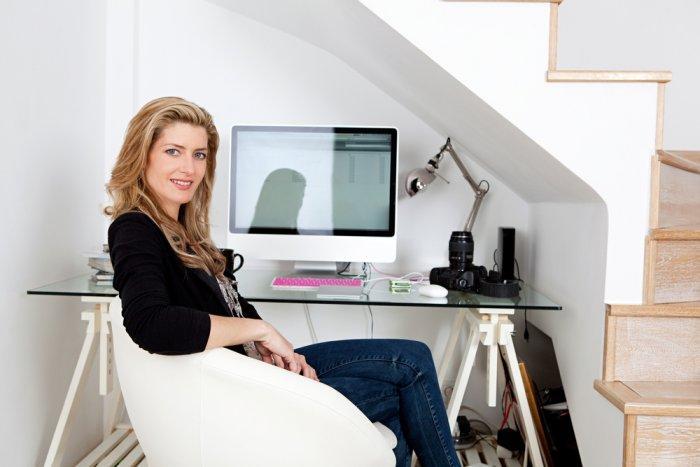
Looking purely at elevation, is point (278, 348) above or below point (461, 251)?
below

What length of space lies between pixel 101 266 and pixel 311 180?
758 mm

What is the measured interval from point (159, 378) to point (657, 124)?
52.3 inches

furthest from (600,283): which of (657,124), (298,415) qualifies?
(298,415)

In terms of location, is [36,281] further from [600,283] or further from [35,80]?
[600,283]

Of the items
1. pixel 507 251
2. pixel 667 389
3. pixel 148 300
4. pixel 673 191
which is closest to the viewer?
pixel 148 300

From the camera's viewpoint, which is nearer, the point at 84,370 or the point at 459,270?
the point at 84,370

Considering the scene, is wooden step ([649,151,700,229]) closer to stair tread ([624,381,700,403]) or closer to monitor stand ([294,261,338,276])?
stair tread ([624,381,700,403])

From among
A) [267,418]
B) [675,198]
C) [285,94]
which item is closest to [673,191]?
[675,198]

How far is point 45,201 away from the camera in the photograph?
1963 mm

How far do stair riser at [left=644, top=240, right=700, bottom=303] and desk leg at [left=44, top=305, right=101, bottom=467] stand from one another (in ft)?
5.19

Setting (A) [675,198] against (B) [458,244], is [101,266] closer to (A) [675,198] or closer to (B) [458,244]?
(B) [458,244]

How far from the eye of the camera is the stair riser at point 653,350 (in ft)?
5.18

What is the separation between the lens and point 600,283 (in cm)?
162

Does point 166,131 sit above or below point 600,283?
above
